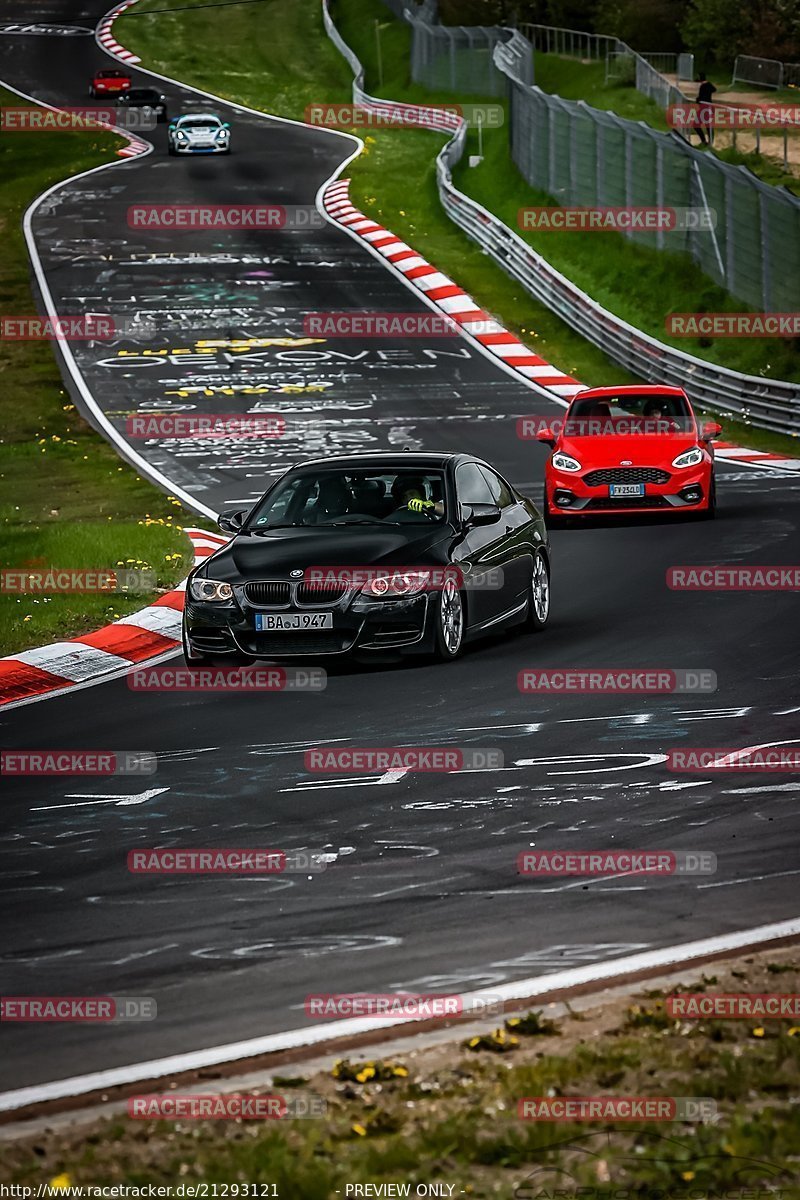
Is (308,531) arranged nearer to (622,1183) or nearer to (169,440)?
(622,1183)

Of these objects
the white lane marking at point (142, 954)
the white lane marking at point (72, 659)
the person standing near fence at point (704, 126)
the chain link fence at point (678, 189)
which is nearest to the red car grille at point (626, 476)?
the white lane marking at point (72, 659)

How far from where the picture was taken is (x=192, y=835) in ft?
30.7

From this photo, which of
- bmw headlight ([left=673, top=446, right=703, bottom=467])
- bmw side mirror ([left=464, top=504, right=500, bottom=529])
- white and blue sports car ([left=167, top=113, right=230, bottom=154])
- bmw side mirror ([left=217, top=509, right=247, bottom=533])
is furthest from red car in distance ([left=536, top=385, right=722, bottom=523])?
white and blue sports car ([left=167, top=113, right=230, bottom=154])

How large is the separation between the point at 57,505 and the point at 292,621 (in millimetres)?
10399

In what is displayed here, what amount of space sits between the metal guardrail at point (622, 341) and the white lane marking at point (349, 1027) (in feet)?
70.7

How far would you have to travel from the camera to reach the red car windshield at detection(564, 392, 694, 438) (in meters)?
21.3

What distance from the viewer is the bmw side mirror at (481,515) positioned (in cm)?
1441

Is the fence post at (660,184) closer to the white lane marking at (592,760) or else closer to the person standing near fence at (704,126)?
the person standing near fence at (704,126)

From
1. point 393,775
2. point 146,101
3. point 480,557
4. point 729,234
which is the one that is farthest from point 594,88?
point 393,775

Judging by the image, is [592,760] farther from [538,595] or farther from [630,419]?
[630,419]

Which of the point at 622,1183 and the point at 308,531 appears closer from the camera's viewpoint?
the point at 622,1183

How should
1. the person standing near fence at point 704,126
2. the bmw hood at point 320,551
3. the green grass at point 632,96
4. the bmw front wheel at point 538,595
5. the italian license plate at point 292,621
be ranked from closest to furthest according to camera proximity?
the italian license plate at point 292,621
the bmw hood at point 320,551
the bmw front wheel at point 538,595
the green grass at point 632,96
the person standing near fence at point 704,126

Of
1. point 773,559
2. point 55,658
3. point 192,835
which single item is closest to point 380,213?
point 773,559

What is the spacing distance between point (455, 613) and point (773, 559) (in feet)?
17.0
